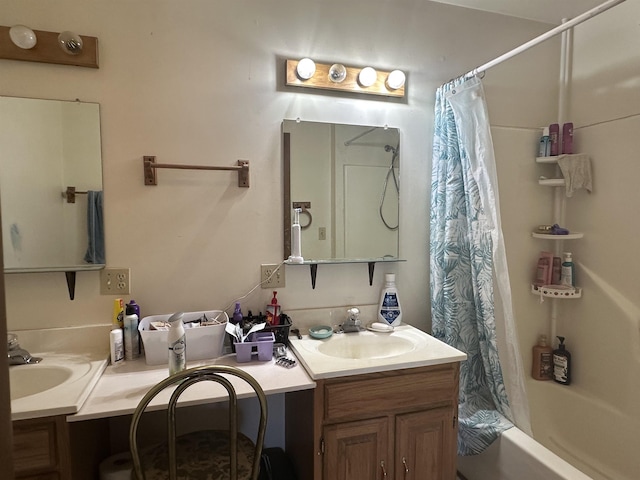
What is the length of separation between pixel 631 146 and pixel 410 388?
165cm

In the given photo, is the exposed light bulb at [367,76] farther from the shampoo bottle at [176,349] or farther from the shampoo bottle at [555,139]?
the shampoo bottle at [176,349]

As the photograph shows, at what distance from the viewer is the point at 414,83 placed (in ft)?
6.54

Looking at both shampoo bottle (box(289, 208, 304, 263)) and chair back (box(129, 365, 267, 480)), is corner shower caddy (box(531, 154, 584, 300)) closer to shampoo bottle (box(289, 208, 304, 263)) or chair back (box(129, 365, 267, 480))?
shampoo bottle (box(289, 208, 304, 263))

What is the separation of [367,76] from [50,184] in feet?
4.96

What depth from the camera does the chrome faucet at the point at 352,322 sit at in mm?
1838

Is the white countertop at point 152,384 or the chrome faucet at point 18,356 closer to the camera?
the white countertop at point 152,384

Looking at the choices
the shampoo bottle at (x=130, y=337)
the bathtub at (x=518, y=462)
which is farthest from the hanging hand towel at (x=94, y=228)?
the bathtub at (x=518, y=462)

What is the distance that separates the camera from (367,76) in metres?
1.84

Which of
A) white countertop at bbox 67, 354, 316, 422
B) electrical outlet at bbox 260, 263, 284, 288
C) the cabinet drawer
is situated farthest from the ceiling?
white countertop at bbox 67, 354, 316, 422

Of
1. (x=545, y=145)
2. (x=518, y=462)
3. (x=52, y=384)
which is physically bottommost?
(x=518, y=462)

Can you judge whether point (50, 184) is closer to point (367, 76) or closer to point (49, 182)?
point (49, 182)

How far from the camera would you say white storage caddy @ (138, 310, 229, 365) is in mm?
1473

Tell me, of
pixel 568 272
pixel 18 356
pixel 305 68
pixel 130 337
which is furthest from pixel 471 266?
pixel 18 356

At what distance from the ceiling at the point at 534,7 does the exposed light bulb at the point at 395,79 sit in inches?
19.5
